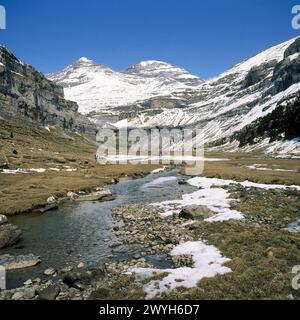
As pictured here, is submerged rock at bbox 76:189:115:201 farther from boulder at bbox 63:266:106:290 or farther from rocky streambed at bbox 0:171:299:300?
boulder at bbox 63:266:106:290

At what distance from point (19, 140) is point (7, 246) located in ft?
393

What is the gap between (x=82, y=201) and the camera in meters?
48.0

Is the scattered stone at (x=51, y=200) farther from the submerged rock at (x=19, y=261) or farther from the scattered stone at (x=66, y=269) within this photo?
the scattered stone at (x=66, y=269)

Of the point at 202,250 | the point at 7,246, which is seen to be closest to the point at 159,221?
the point at 202,250

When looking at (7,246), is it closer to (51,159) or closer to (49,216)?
(49,216)

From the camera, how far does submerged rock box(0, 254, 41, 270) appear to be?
2303cm

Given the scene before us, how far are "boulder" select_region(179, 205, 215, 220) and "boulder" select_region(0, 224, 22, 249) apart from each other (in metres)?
15.8

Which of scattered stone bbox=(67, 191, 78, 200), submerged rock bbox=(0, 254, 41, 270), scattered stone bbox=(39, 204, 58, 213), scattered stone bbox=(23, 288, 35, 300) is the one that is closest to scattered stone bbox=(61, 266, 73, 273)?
submerged rock bbox=(0, 254, 41, 270)

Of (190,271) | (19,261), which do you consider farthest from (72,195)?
(190,271)

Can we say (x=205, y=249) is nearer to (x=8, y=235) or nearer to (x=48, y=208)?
(x=8, y=235)

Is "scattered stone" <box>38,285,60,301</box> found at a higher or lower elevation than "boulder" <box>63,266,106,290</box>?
lower

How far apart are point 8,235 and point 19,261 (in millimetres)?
5923

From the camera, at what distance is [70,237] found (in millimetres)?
30125
